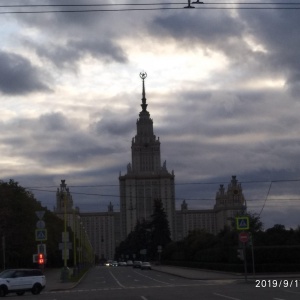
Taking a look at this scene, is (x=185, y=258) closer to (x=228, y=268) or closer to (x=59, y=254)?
(x=59, y=254)

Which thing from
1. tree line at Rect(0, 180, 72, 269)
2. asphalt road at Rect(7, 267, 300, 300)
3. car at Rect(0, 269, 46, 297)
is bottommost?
asphalt road at Rect(7, 267, 300, 300)

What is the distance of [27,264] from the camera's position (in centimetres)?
10144

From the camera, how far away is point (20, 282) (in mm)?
43188

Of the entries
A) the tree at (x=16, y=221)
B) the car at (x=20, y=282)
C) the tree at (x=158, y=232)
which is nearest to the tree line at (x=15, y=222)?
the tree at (x=16, y=221)

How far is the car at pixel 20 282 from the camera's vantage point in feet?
140

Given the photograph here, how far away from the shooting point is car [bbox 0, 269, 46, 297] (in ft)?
140

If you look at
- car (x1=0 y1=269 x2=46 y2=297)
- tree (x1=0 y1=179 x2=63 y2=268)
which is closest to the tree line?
tree (x1=0 y1=179 x2=63 y2=268)

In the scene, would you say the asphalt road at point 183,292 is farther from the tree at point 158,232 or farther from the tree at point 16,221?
the tree at point 158,232

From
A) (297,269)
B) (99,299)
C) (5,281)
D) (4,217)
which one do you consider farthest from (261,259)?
(99,299)

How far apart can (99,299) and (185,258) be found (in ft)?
268
